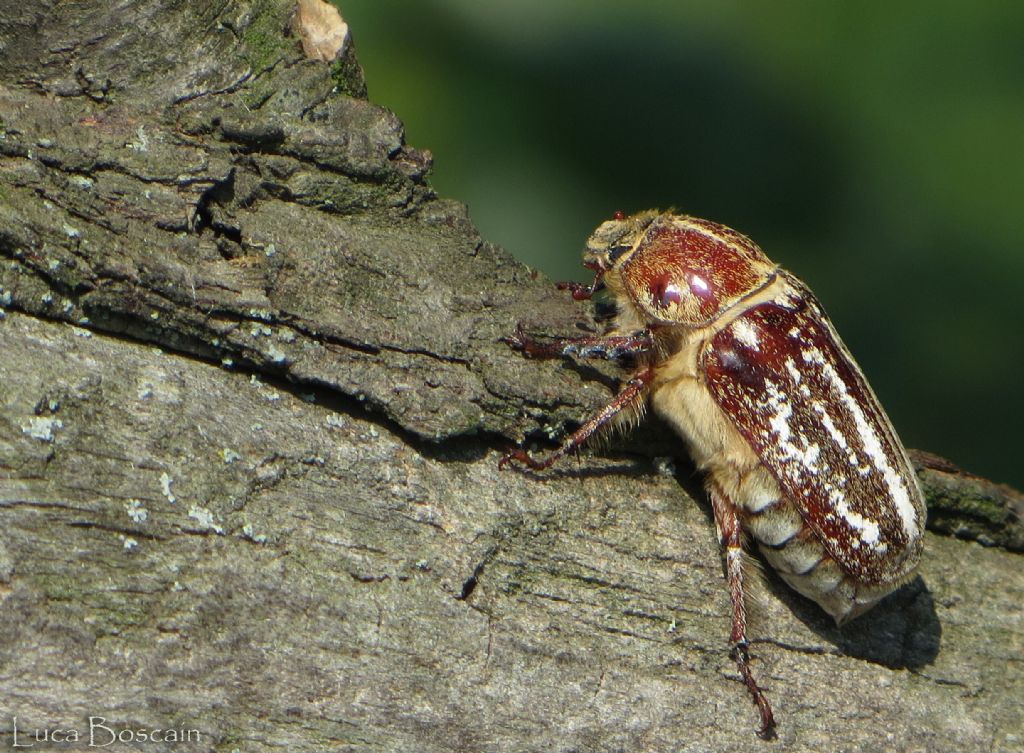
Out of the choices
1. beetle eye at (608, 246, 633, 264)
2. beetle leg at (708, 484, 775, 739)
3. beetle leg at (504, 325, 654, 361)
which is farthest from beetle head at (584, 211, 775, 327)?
beetle leg at (708, 484, 775, 739)

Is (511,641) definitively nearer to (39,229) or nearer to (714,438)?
(714,438)

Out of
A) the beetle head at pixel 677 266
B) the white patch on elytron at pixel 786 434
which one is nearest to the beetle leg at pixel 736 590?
the white patch on elytron at pixel 786 434

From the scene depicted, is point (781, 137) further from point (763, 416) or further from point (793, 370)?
point (763, 416)

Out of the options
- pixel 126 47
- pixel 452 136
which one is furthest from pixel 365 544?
pixel 452 136

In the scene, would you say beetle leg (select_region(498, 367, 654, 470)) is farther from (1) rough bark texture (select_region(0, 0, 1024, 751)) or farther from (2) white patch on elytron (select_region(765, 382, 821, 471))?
(2) white patch on elytron (select_region(765, 382, 821, 471))

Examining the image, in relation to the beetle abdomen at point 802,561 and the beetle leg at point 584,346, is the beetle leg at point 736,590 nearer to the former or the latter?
the beetle abdomen at point 802,561
